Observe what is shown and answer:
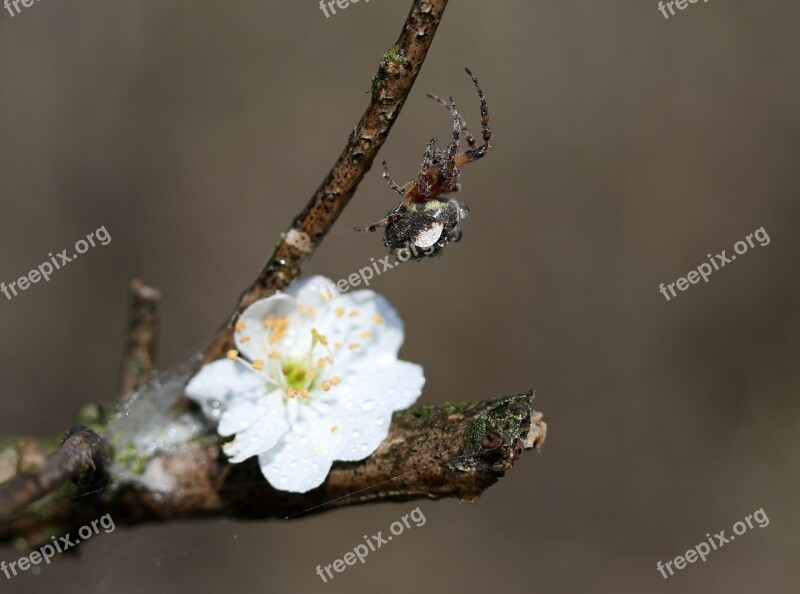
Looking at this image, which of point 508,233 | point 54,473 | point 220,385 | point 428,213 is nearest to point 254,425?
point 220,385

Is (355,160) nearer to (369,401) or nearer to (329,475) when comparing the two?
(369,401)

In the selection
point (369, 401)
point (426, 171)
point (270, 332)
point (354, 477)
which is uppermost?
point (426, 171)

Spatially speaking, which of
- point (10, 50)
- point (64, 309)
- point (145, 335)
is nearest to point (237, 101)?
point (10, 50)

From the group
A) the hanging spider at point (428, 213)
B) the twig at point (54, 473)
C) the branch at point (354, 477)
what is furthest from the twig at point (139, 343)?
the hanging spider at point (428, 213)

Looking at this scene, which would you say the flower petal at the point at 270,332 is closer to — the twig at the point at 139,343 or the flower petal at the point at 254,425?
the flower petal at the point at 254,425

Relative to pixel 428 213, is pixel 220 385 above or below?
below

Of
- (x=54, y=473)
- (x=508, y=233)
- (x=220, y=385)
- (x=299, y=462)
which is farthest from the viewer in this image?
(x=508, y=233)

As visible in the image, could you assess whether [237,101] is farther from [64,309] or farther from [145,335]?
[145,335]
